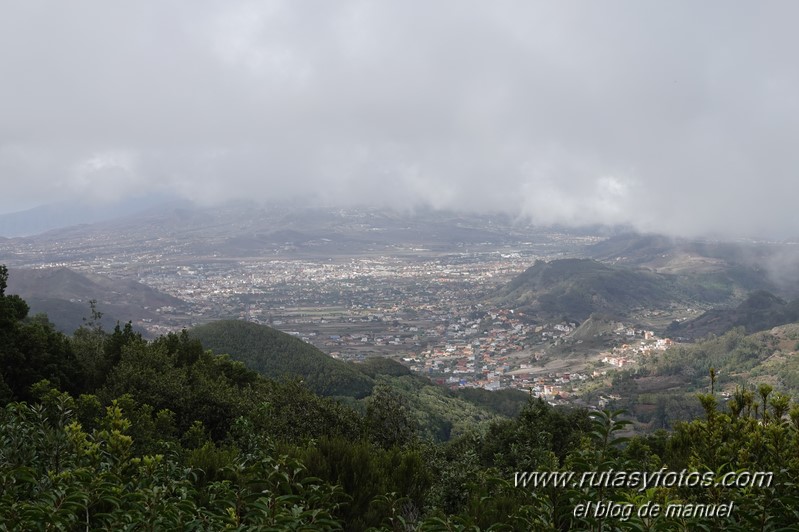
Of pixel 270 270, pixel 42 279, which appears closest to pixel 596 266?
pixel 270 270

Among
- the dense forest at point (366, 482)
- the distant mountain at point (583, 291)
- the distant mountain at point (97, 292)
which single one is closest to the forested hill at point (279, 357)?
the dense forest at point (366, 482)

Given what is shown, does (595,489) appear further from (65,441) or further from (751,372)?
(751,372)

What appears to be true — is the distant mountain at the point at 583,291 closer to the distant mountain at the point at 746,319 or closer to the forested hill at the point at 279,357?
the distant mountain at the point at 746,319

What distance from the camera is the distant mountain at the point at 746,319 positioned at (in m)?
109

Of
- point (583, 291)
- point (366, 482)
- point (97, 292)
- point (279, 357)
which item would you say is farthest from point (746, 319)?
point (97, 292)

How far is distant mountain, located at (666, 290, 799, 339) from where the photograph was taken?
109125 mm

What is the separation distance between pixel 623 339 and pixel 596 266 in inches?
2895

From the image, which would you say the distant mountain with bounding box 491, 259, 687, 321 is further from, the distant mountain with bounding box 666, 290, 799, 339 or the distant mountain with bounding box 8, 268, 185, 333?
the distant mountain with bounding box 8, 268, 185, 333

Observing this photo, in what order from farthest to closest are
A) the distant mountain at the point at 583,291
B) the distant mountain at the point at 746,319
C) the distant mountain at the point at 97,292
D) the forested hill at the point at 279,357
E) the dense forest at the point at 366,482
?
1. the distant mountain at the point at 583,291
2. the distant mountain at the point at 746,319
3. the distant mountain at the point at 97,292
4. the forested hill at the point at 279,357
5. the dense forest at the point at 366,482

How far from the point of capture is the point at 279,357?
54.0m

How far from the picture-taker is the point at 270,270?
580 feet

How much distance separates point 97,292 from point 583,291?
442 feet

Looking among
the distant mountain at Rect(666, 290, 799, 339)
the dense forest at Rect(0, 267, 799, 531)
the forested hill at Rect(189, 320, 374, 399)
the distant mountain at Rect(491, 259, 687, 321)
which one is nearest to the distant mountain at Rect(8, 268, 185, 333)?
the forested hill at Rect(189, 320, 374, 399)

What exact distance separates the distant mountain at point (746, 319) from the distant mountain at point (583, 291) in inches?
871
